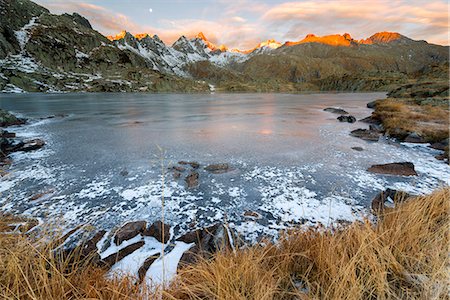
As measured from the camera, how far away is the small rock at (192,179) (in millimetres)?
5734

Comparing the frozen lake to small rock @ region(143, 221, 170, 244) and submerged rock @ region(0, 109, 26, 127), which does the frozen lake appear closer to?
small rock @ region(143, 221, 170, 244)

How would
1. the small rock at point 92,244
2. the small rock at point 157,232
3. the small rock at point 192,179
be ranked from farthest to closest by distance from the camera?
the small rock at point 192,179 → the small rock at point 157,232 → the small rock at point 92,244

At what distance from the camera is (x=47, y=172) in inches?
250

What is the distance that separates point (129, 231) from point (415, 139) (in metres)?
12.2

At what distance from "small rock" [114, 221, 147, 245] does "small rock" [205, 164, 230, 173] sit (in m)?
2.96

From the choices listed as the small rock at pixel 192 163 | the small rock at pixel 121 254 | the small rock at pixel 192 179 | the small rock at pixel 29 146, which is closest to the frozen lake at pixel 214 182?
the small rock at pixel 192 179

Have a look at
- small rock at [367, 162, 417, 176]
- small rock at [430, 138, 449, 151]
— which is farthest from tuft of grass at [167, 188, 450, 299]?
small rock at [430, 138, 449, 151]

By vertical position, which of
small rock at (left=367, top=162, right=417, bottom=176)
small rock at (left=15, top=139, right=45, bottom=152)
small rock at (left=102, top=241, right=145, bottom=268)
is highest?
small rock at (left=15, top=139, right=45, bottom=152)

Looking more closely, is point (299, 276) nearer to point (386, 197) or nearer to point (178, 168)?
point (386, 197)

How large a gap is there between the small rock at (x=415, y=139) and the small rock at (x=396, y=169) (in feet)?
15.4

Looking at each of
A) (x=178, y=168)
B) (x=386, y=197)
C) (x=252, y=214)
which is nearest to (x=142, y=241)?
(x=252, y=214)

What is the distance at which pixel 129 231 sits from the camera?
376 centimetres

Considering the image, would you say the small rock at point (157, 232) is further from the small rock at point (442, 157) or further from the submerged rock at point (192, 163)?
the small rock at point (442, 157)

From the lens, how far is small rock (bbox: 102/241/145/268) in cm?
311
